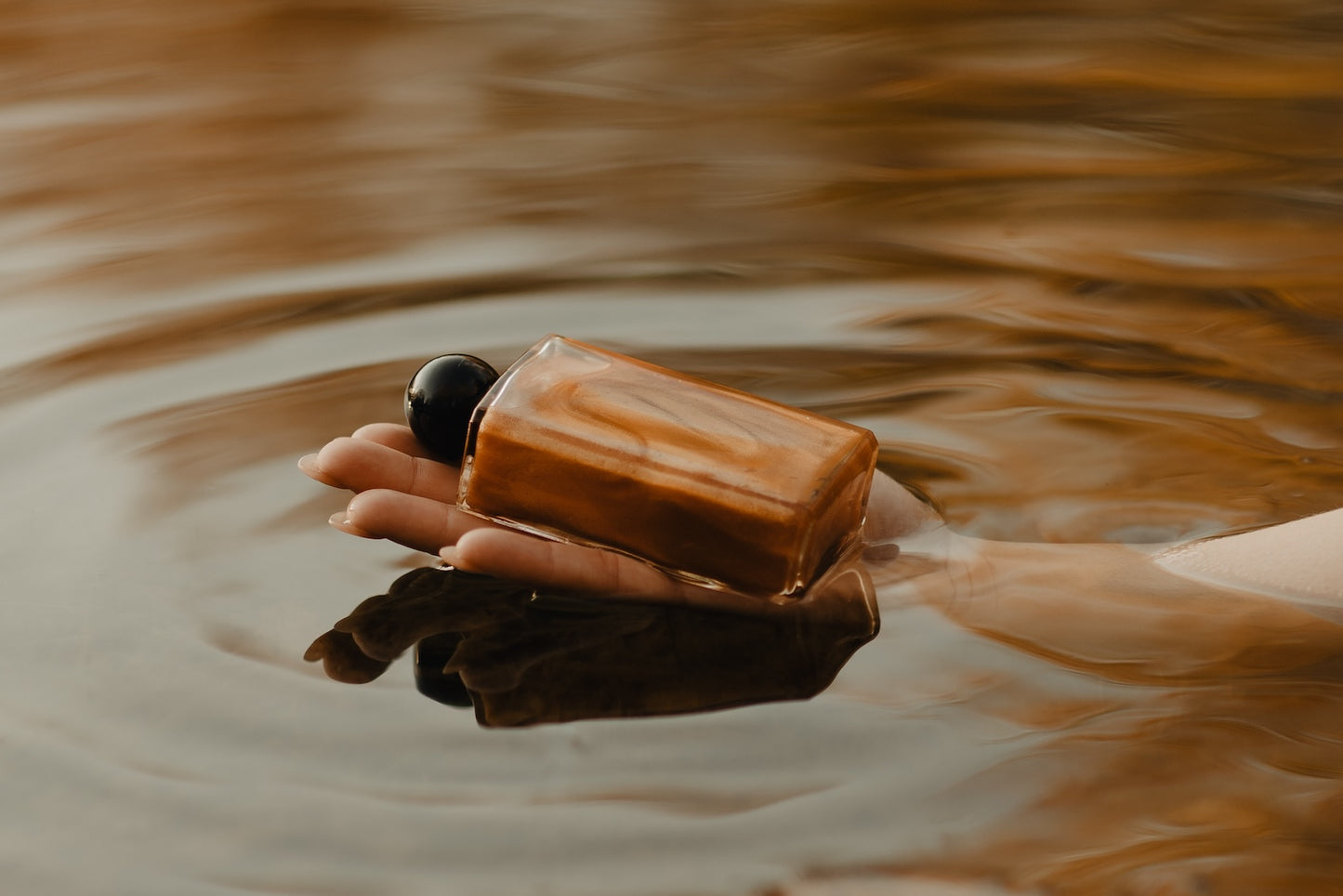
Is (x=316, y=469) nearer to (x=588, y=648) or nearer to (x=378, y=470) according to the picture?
(x=378, y=470)

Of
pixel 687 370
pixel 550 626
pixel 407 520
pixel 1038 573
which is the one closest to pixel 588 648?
pixel 550 626

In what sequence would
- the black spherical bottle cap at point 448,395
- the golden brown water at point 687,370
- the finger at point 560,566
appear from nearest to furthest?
the golden brown water at point 687,370 < the finger at point 560,566 < the black spherical bottle cap at point 448,395

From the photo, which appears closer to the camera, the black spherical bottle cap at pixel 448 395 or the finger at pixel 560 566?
the finger at pixel 560 566

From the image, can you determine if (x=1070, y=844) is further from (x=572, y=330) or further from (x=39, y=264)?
(x=39, y=264)

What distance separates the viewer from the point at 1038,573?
1.34 m

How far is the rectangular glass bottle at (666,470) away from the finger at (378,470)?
0.12 meters

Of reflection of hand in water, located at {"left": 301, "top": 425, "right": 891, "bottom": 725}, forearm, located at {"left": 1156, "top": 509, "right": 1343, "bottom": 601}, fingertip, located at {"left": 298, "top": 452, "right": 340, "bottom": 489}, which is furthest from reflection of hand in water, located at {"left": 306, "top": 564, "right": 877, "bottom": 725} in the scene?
forearm, located at {"left": 1156, "top": 509, "right": 1343, "bottom": 601}

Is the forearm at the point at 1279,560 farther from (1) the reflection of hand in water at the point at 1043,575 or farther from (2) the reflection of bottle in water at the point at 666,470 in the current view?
(2) the reflection of bottle in water at the point at 666,470

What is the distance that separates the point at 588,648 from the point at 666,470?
21 cm

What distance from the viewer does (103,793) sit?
1048 mm

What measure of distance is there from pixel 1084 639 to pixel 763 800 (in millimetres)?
402

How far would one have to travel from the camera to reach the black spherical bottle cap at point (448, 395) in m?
1.25

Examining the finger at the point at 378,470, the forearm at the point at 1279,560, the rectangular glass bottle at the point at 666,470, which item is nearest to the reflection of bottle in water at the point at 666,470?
the rectangular glass bottle at the point at 666,470

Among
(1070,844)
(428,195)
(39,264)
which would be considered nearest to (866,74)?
(428,195)
